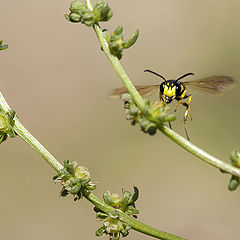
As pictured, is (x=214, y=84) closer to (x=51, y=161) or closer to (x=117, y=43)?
(x=117, y=43)

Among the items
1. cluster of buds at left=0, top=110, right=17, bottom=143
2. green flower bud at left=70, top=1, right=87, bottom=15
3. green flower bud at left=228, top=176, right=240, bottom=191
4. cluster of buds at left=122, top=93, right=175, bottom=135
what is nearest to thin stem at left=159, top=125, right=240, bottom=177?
green flower bud at left=228, top=176, right=240, bottom=191

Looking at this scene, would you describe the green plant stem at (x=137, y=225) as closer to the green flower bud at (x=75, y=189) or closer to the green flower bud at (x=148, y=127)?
the green flower bud at (x=75, y=189)

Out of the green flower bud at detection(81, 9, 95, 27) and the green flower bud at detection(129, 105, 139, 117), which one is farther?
the green flower bud at detection(81, 9, 95, 27)

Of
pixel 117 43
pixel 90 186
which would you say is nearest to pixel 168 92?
pixel 117 43

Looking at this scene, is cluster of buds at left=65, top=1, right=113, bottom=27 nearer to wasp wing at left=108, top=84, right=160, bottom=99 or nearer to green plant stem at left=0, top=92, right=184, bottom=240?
green plant stem at left=0, top=92, right=184, bottom=240

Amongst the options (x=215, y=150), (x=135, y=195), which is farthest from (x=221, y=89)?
(x=215, y=150)
